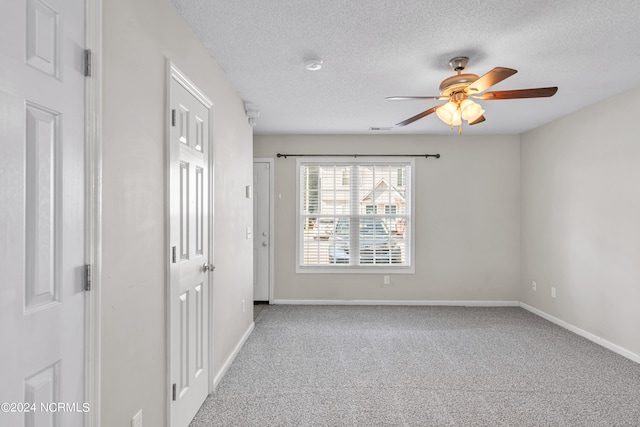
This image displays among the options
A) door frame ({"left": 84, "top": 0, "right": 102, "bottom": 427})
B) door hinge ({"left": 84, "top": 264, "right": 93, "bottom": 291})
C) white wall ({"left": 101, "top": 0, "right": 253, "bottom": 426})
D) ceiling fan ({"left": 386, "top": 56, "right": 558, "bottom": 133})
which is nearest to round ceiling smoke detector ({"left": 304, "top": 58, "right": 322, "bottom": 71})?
ceiling fan ({"left": 386, "top": 56, "right": 558, "bottom": 133})

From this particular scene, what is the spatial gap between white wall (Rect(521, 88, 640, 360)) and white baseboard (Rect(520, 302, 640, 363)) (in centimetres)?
4

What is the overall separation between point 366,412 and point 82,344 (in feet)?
5.96

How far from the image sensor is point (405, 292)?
5.23 metres

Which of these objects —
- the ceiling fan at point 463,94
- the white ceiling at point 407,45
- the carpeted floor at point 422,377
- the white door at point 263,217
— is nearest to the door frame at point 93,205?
the white ceiling at point 407,45

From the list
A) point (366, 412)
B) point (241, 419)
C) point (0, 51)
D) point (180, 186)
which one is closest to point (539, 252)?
point (366, 412)

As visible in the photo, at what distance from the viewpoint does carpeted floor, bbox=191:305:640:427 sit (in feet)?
7.70

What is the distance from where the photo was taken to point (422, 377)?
2893 millimetres

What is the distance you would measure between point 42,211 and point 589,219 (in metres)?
4.62

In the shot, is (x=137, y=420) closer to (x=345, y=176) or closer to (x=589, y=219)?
(x=345, y=176)

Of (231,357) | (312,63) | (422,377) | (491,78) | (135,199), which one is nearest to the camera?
(135,199)

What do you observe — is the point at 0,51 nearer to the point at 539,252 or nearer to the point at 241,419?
the point at 241,419

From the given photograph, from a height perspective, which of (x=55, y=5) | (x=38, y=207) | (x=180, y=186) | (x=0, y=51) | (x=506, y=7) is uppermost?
(x=506, y=7)

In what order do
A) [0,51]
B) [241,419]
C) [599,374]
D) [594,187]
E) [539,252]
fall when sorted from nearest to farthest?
[0,51]
[241,419]
[599,374]
[594,187]
[539,252]

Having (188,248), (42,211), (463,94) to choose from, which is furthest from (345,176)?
(42,211)
